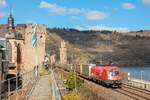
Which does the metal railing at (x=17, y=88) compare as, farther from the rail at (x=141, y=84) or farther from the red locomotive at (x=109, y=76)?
the rail at (x=141, y=84)

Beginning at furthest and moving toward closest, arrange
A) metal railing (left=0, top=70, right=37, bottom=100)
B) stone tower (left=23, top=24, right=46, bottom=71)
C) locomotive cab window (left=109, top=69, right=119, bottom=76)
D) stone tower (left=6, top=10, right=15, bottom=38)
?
stone tower (left=6, top=10, right=15, bottom=38)
stone tower (left=23, top=24, right=46, bottom=71)
locomotive cab window (left=109, top=69, right=119, bottom=76)
metal railing (left=0, top=70, right=37, bottom=100)

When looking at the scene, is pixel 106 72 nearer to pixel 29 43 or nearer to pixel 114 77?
pixel 114 77

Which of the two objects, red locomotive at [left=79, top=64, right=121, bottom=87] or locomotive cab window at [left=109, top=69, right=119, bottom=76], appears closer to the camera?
red locomotive at [left=79, top=64, right=121, bottom=87]

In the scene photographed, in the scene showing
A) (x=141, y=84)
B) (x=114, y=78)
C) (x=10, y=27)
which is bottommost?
(x=141, y=84)

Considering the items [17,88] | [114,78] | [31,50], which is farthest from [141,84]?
[31,50]

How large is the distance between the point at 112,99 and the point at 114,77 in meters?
14.5

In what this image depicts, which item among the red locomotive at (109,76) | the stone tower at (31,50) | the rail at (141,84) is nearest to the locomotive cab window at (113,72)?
the red locomotive at (109,76)

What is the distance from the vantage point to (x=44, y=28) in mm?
90875

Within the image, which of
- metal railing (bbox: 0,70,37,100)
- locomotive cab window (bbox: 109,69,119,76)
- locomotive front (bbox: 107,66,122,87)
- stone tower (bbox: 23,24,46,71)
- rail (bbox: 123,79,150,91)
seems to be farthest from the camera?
stone tower (bbox: 23,24,46,71)

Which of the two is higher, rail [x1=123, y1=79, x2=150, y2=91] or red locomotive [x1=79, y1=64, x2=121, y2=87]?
red locomotive [x1=79, y1=64, x2=121, y2=87]

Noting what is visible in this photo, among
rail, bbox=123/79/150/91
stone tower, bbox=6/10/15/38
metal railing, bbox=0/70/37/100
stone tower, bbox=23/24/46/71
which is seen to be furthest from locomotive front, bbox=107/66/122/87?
stone tower, bbox=6/10/15/38

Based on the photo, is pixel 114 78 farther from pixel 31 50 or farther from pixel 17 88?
pixel 31 50

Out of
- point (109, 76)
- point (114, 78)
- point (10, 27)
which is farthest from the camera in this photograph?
point (10, 27)

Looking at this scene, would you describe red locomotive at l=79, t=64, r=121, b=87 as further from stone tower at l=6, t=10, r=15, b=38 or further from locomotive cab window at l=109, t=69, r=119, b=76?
stone tower at l=6, t=10, r=15, b=38
